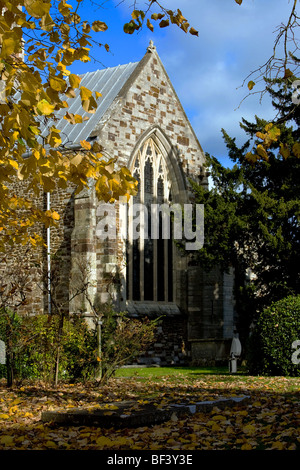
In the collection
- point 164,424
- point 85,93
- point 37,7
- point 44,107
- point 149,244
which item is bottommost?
point 164,424

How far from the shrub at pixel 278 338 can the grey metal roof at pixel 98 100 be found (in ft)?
26.7

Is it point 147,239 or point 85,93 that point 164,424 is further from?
point 147,239

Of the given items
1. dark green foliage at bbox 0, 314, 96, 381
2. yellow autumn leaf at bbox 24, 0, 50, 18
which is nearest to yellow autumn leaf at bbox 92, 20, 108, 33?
yellow autumn leaf at bbox 24, 0, 50, 18

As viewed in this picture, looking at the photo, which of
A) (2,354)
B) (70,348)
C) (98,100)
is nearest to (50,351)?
(70,348)

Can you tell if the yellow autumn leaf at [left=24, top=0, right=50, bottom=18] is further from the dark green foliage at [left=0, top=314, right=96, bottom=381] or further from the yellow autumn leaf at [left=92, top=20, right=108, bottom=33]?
the dark green foliage at [left=0, top=314, right=96, bottom=381]

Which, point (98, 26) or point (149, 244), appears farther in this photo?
point (149, 244)

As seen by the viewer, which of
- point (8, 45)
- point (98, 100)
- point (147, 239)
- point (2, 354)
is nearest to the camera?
point (8, 45)

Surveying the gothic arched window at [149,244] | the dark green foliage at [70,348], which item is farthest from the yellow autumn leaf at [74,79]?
Answer: the gothic arched window at [149,244]

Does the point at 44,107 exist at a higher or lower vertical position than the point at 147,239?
higher

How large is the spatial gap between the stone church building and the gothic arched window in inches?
1.2

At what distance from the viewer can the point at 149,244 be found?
20.0 m

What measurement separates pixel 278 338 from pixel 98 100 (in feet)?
36.9

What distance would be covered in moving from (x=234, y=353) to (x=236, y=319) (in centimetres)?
671

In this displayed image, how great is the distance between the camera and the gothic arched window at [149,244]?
19469mm
